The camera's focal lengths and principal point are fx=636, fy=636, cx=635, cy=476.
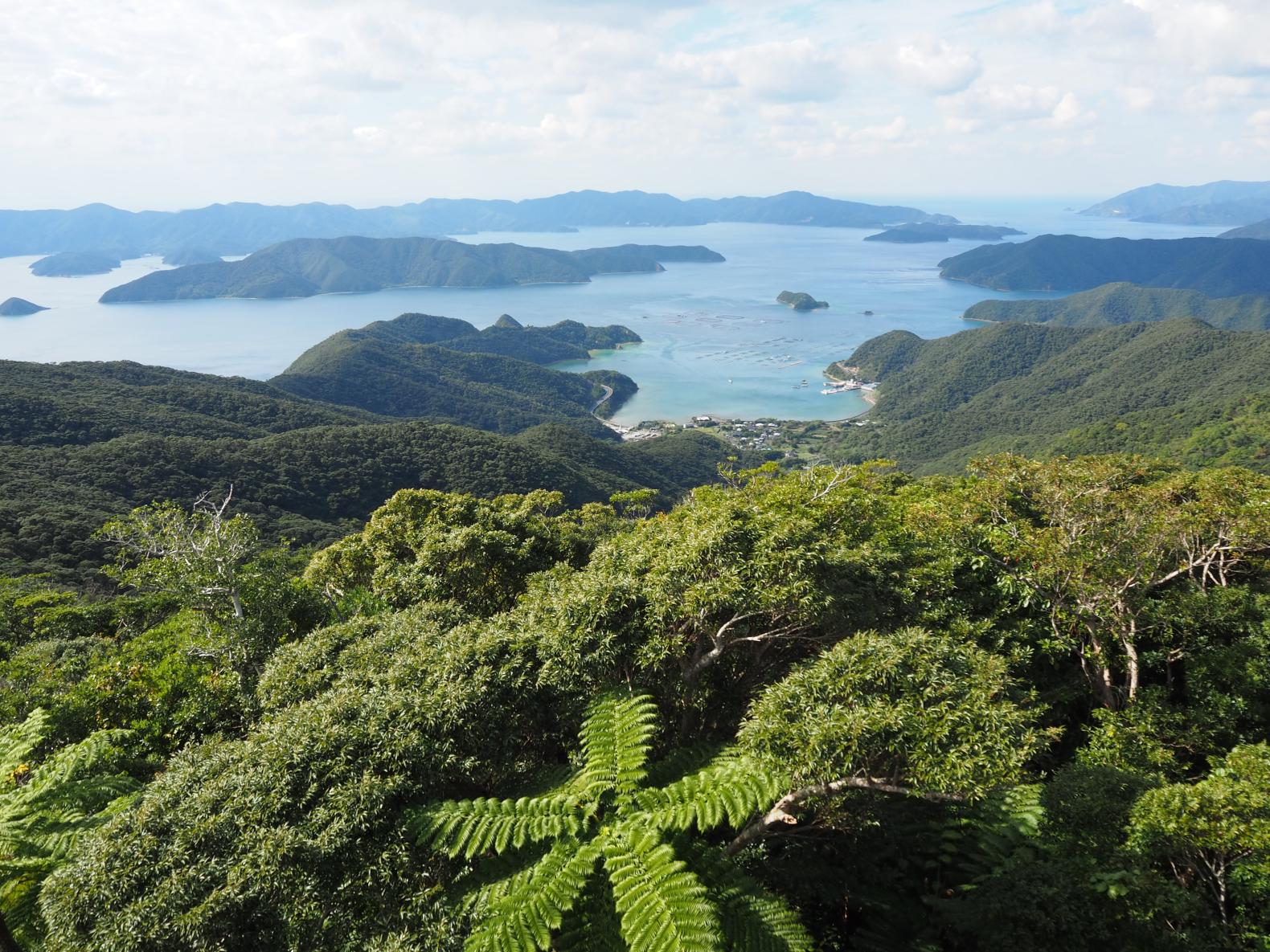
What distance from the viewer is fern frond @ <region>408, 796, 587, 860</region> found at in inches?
174

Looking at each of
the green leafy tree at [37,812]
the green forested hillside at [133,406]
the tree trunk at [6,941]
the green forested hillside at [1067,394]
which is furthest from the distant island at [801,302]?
the tree trunk at [6,941]

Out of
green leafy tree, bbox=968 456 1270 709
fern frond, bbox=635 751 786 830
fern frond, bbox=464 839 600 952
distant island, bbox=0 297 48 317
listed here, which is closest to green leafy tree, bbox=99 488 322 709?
fern frond, bbox=464 839 600 952

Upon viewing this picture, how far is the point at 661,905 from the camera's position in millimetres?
3912

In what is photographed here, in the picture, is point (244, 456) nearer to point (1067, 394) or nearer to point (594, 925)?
point (594, 925)

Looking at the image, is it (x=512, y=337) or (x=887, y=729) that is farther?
(x=512, y=337)

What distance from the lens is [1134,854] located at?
16.8 feet

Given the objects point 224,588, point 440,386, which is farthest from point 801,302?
point 224,588

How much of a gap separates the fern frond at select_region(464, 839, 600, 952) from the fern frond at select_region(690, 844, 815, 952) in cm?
90

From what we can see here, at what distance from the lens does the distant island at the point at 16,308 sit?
168250 mm

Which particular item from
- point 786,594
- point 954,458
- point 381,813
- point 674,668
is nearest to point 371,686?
point 381,813

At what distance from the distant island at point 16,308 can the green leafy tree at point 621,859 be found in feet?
773

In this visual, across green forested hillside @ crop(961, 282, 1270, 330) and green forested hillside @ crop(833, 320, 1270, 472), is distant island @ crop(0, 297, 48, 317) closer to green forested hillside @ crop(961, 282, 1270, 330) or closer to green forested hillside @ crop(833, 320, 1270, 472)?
green forested hillside @ crop(833, 320, 1270, 472)

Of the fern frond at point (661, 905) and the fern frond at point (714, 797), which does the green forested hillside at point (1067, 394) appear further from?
the fern frond at point (661, 905)

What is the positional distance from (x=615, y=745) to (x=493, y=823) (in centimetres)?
110
